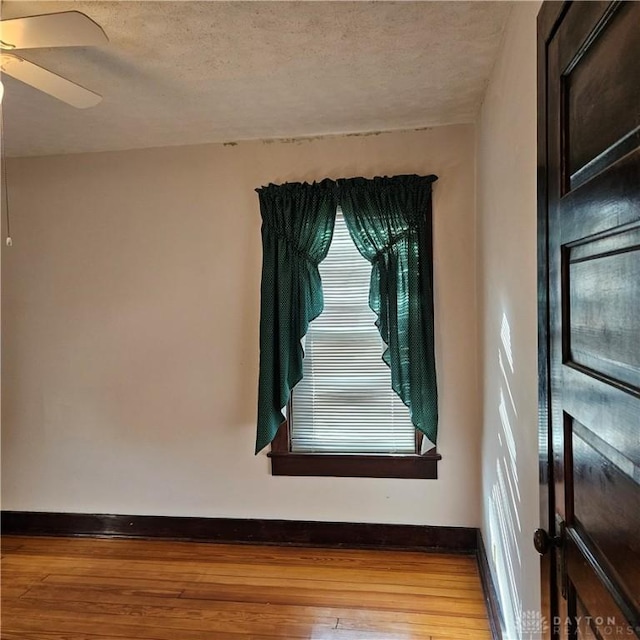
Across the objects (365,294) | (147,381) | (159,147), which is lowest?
(147,381)

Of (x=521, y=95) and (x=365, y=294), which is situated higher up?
(x=521, y=95)

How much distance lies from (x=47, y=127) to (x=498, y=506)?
3.01 meters

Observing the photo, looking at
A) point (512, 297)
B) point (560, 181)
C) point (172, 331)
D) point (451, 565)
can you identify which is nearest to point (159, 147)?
point (172, 331)

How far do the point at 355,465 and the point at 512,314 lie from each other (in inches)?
62.8

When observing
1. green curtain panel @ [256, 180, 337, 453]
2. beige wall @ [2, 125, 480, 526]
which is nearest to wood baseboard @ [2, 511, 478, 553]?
beige wall @ [2, 125, 480, 526]

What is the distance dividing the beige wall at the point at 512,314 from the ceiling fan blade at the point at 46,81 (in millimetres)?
1553

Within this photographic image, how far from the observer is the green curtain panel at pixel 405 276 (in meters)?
2.78

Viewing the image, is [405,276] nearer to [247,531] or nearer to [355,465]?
[355,465]

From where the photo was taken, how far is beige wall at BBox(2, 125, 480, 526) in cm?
287

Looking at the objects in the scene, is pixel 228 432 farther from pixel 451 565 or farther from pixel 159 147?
pixel 159 147

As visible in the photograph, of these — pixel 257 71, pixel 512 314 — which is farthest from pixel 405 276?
pixel 257 71

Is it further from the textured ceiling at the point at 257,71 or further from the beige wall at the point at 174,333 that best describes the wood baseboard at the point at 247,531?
the textured ceiling at the point at 257,71

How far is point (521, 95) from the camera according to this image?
1.53m

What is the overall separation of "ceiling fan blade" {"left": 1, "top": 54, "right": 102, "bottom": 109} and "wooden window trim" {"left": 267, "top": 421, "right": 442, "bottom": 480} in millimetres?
1972
